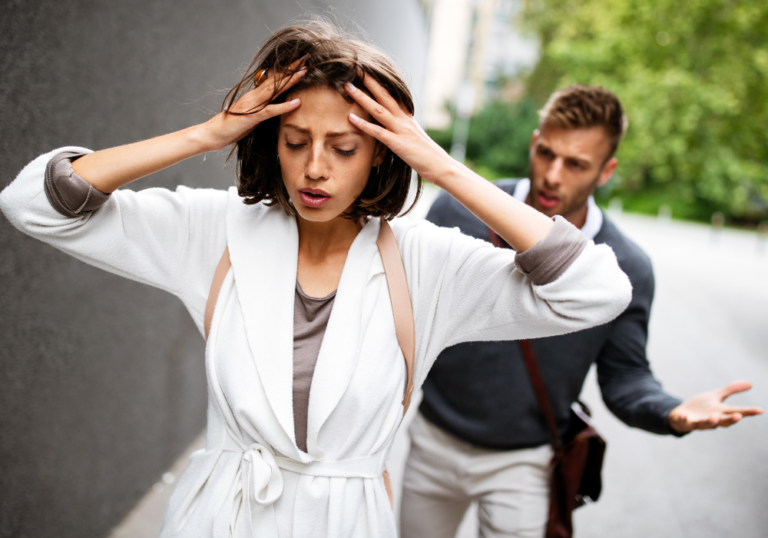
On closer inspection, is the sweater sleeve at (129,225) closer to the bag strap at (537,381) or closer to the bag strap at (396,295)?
the bag strap at (396,295)

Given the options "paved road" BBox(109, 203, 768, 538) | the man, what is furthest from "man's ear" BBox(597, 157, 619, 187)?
"paved road" BBox(109, 203, 768, 538)

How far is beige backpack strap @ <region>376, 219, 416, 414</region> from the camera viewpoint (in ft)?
5.20

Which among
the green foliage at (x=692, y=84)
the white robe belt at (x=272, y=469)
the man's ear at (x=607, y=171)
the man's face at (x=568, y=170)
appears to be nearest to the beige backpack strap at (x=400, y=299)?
the white robe belt at (x=272, y=469)

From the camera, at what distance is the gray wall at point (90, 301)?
87.5 inches

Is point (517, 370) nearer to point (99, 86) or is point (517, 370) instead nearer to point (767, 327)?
point (99, 86)

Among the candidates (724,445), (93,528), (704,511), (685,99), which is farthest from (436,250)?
(685,99)

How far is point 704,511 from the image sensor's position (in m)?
4.35

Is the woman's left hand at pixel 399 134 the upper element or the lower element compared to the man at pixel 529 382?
upper

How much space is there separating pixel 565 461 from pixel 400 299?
130cm

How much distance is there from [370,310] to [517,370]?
3.54ft

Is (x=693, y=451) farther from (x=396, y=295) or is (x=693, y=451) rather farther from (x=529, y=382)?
(x=396, y=295)

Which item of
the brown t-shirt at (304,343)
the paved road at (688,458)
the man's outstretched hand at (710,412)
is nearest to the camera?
the brown t-shirt at (304,343)

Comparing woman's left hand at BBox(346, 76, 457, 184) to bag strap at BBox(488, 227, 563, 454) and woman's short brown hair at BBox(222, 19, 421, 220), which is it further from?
bag strap at BBox(488, 227, 563, 454)

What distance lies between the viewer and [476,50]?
163ft
